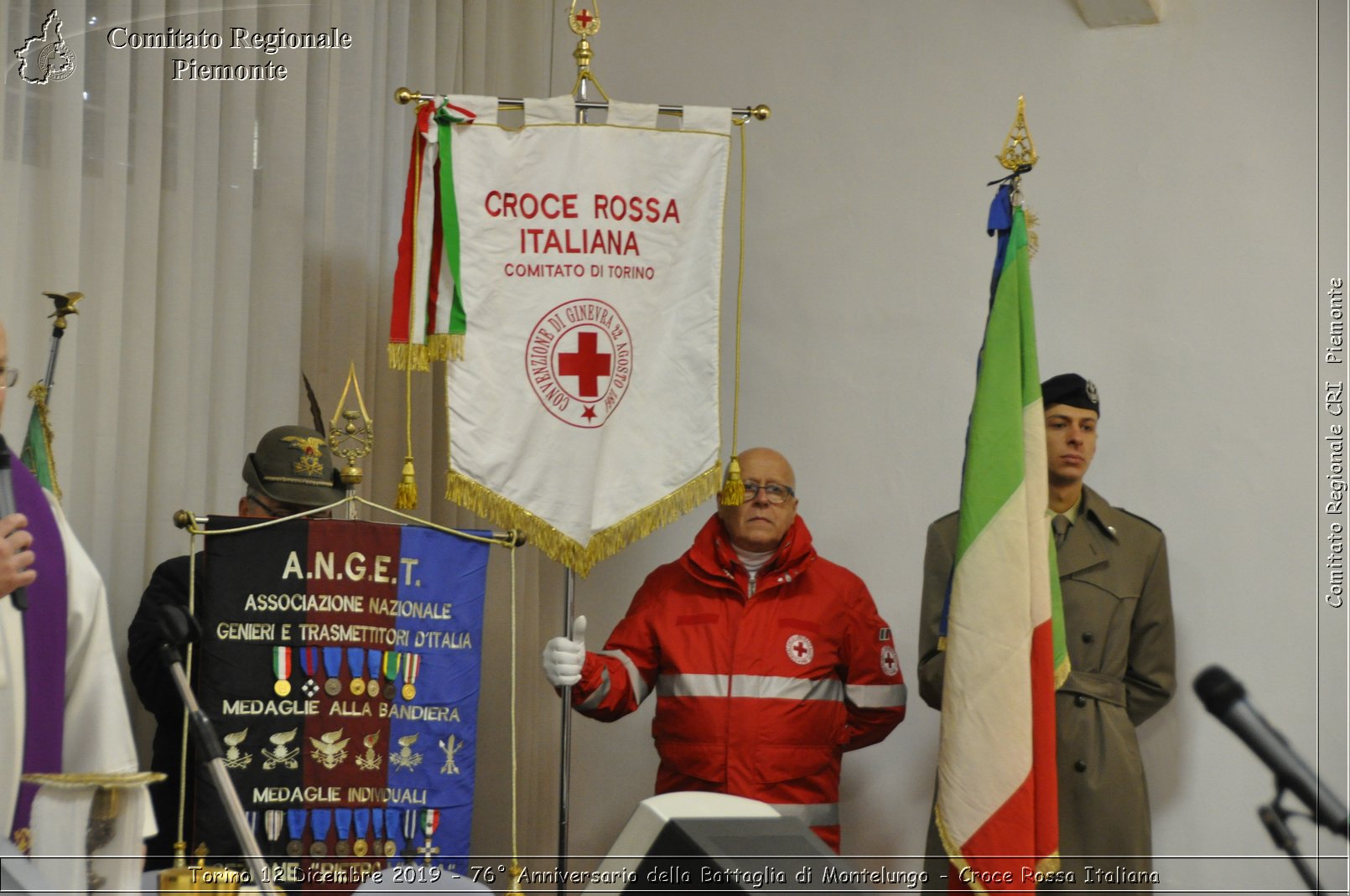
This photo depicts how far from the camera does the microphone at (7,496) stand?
2.12 m

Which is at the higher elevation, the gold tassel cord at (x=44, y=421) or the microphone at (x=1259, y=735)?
the gold tassel cord at (x=44, y=421)

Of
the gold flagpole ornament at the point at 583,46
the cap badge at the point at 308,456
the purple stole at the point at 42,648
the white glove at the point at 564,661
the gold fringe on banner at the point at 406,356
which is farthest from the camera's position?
the gold flagpole ornament at the point at 583,46

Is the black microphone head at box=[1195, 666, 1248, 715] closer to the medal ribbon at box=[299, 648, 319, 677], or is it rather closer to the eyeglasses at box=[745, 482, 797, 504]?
the medal ribbon at box=[299, 648, 319, 677]

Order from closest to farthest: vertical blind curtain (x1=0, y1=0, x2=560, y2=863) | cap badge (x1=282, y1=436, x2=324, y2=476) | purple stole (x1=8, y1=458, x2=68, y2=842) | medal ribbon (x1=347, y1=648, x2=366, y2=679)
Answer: purple stole (x1=8, y1=458, x2=68, y2=842) → medal ribbon (x1=347, y1=648, x2=366, y2=679) → vertical blind curtain (x1=0, y1=0, x2=560, y2=863) → cap badge (x1=282, y1=436, x2=324, y2=476)

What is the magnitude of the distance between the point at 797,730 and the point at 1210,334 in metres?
1.67

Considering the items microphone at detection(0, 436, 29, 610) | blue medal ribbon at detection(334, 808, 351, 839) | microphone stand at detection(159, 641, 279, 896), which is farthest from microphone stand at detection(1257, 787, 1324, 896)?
blue medal ribbon at detection(334, 808, 351, 839)

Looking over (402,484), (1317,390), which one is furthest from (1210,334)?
(402,484)

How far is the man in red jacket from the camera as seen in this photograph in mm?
3586

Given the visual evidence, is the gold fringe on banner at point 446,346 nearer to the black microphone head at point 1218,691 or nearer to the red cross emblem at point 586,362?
the red cross emblem at point 586,362

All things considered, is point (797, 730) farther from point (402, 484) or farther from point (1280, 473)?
point (1280, 473)

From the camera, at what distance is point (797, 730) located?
142 inches

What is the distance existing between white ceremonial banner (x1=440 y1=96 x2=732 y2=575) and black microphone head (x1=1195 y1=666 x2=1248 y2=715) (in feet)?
7.84

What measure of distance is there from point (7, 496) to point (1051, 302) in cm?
300

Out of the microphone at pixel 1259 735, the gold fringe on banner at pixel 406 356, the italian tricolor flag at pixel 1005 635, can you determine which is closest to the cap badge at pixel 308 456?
the gold fringe on banner at pixel 406 356
